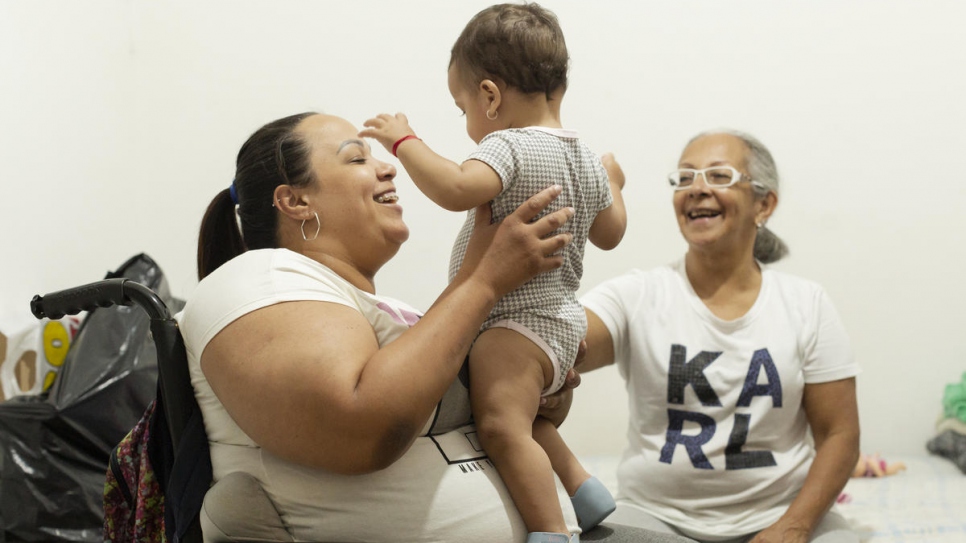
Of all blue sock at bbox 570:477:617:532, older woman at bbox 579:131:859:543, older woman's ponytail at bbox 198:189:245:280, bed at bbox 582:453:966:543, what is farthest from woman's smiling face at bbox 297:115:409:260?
bed at bbox 582:453:966:543

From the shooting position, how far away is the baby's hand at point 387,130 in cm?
146

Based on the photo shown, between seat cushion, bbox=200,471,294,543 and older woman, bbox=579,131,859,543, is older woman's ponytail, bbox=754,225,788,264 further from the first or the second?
seat cushion, bbox=200,471,294,543

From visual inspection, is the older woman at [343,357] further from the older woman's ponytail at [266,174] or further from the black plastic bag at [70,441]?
the black plastic bag at [70,441]

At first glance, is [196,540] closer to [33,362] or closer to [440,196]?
[440,196]

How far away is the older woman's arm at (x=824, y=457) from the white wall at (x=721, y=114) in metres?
1.34

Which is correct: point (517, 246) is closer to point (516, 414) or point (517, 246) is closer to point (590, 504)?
point (516, 414)

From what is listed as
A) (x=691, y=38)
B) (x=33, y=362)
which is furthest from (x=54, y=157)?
(x=691, y=38)

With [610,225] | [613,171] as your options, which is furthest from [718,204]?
[610,225]

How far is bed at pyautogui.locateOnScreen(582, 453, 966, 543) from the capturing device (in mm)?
2539

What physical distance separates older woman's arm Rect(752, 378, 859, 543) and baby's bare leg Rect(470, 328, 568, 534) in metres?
1.02

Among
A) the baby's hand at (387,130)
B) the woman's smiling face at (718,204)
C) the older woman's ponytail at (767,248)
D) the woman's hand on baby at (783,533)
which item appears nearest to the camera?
the baby's hand at (387,130)

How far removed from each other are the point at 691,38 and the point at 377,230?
246cm

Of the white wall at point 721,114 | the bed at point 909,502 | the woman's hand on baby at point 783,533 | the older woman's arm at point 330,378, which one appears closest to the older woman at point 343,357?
the older woman's arm at point 330,378

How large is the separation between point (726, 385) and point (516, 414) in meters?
1.08
